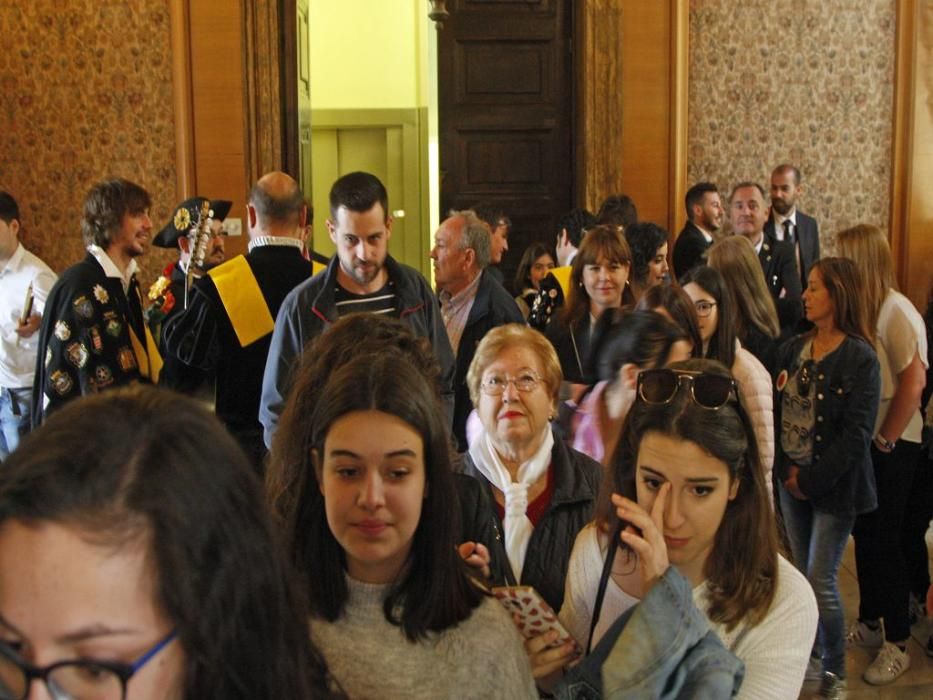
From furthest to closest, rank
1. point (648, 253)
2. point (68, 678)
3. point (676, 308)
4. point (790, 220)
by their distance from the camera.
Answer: point (790, 220)
point (648, 253)
point (676, 308)
point (68, 678)

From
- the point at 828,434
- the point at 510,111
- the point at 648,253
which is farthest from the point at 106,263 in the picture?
the point at 510,111

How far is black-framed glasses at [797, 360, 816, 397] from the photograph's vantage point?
166 inches

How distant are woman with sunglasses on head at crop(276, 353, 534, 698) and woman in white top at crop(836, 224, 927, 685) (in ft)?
10.5

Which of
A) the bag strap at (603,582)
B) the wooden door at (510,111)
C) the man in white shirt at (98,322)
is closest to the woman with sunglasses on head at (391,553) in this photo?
the bag strap at (603,582)

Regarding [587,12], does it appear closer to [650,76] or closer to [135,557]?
[650,76]

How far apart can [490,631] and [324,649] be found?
0.25 m

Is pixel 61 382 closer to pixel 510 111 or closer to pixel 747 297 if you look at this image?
pixel 747 297

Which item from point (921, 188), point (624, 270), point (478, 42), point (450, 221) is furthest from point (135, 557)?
point (921, 188)

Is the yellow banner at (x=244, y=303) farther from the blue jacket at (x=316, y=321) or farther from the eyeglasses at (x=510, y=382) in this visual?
the eyeglasses at (x=510, y=382)

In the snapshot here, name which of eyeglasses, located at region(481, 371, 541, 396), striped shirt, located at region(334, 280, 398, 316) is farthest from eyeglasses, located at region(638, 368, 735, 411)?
striped shirt, located at region(334, 280, 398, 316)

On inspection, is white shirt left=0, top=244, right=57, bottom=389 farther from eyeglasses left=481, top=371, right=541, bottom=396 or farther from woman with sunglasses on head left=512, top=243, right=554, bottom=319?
eyeglasses left=481, top=371, right=541, bottom=396

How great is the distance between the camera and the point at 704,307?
13.9ft

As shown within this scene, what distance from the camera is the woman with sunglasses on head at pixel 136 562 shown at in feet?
3.05

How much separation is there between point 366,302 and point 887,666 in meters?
2.55
